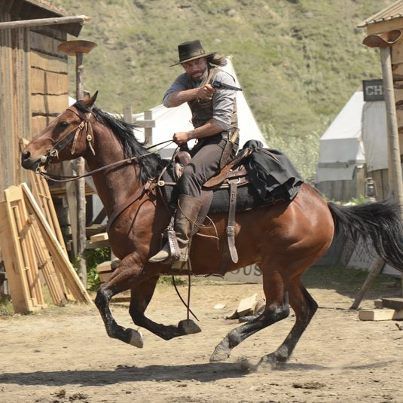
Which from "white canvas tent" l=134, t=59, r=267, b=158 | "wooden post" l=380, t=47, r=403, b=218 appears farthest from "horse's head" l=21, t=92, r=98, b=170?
"white canvas tent" l=134, t=59, r=267, b=158

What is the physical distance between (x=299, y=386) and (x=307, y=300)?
1.77 metres

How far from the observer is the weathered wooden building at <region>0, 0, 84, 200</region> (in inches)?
614

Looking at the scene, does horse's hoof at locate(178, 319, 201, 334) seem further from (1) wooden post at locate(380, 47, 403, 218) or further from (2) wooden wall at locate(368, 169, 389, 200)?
(2) wooden wall at locate(368, 169, 389, 200)

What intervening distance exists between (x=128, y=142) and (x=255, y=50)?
56.1m

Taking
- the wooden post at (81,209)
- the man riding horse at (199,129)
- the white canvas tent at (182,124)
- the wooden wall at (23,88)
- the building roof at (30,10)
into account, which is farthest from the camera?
the white canvas tent at (182,124)

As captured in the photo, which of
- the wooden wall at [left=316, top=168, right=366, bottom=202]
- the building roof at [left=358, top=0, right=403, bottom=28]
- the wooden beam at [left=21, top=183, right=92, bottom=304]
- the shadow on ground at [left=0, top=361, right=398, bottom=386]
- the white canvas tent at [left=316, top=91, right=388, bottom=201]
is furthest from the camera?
the wooden wall at [left=316, top=168, right=366, bottom=202]

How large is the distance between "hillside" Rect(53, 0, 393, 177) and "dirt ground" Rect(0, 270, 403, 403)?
41825mm

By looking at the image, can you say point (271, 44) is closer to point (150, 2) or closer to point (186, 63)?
point (150, 2)

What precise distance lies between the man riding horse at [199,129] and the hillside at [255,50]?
4494 cm

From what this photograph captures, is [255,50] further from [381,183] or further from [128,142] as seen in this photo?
[128,142]

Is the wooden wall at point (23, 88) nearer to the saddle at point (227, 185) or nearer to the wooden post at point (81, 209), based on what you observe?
the wooden post at point (81, 209)

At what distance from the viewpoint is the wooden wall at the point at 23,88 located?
1558cm

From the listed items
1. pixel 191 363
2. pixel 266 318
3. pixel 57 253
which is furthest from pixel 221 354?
pixel 57 253

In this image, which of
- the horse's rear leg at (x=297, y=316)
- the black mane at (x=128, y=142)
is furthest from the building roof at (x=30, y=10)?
the horse's rear leg at (x=297, y=316)
